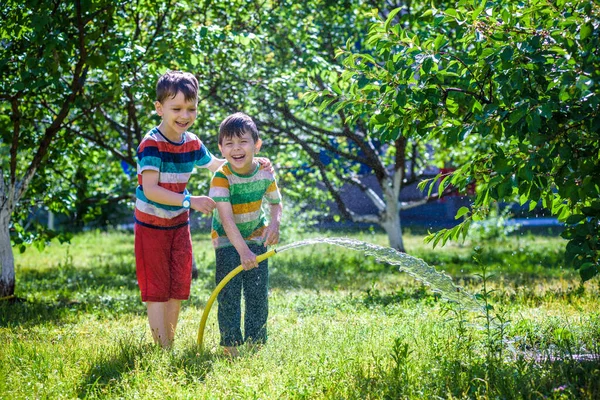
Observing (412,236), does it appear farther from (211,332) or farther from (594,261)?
(594,261)

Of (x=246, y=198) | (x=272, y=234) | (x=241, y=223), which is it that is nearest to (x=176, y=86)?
(x=246, y=198)

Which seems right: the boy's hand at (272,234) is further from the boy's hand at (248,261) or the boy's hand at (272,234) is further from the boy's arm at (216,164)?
Result: the boy's arm at (216,164)

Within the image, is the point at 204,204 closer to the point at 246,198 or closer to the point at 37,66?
the point at 246,198

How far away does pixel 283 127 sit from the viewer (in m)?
7.87

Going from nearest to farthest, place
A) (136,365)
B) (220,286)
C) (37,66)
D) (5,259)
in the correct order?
(136,365)
(220,286)
(37,66)
(5,259)

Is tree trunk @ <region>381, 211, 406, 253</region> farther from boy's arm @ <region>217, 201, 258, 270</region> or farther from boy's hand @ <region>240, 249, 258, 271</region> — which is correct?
boy's hand @ <region>240, 249, 258, 271</region>

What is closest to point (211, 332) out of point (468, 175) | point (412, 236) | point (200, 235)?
point (468, 175)

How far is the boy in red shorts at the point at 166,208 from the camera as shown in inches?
145

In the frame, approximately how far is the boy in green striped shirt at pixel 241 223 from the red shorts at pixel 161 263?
205 mm

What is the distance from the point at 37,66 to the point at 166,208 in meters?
1.82

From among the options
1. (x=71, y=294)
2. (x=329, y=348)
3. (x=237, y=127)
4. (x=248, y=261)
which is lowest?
(x=71, y=294)

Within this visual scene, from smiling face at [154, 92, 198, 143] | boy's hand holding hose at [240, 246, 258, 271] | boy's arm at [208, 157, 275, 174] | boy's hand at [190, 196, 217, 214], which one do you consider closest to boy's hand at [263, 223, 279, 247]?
boy's hand holding hose at [240, 246, 258, 271]

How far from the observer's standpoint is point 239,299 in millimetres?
3834

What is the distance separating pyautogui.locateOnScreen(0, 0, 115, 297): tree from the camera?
484cm
